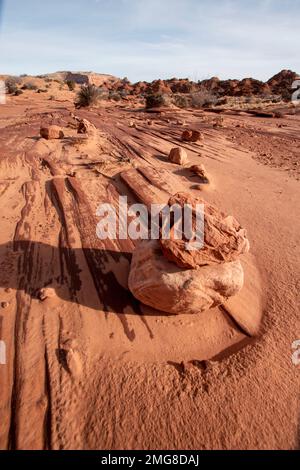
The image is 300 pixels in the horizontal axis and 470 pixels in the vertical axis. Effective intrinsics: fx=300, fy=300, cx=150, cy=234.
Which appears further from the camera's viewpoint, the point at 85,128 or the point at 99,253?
the point at 85,128

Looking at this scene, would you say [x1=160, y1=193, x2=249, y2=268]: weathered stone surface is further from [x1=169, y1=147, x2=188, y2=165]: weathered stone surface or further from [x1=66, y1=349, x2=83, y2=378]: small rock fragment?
[x1=169, y1=147, x2=188, y2=165]: weathered stone surface

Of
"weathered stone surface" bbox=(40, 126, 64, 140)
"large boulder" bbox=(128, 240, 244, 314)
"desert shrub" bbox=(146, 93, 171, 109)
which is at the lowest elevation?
"large boulder" bbox=(128, 240, 244, 314)

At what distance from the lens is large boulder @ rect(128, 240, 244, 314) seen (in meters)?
2.93

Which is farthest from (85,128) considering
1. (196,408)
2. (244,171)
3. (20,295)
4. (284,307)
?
(196,408)

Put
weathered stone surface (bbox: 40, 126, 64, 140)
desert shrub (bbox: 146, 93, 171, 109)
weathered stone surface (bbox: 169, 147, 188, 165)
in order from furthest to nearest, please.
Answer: desert shrub (bbox: 146, 93, 171, 109) < weathered stone surface (bbox: 40, 126, 64, 140) < weathered stone surface (bbox: 169, 147, 188, 165)

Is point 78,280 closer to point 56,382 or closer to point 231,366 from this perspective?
point 56,382

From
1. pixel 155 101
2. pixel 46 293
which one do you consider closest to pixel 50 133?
pixel 46 293

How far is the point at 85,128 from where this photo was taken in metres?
8.70

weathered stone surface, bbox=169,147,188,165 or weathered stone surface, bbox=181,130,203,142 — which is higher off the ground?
weathered stone surface, bbox=181,130,203,142

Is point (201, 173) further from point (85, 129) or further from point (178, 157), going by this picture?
point (85, 129)

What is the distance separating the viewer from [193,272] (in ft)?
9.73

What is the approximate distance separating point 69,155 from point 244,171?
4.21 metres

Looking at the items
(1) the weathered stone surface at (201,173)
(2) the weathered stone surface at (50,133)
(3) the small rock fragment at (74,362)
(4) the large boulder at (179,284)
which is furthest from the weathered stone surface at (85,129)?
(3) the small rock fragment at (74,362)

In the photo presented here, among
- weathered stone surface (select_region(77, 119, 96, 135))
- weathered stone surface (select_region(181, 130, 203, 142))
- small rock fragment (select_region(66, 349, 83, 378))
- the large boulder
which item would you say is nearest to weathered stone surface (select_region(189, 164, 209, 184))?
weathered stone surface (select_region(181, 130, 203, 142))
